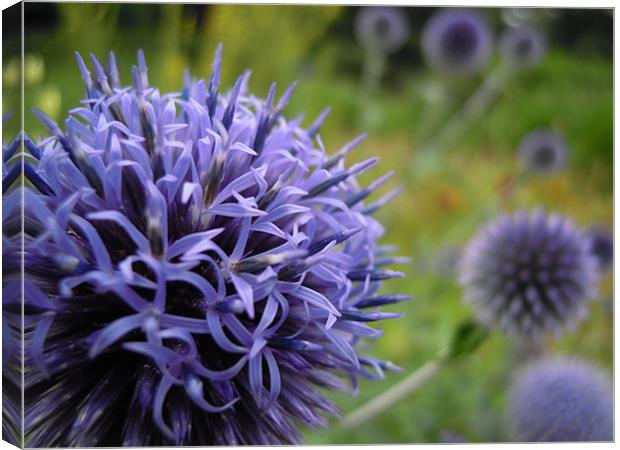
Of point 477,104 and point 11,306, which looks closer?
point 11,306

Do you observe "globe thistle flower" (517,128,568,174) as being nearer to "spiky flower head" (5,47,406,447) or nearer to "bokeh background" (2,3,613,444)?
"bokeh background" (2,3,613,444)

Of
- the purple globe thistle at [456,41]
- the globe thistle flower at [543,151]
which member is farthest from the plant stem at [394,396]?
the purple globe thistle at [456,41]

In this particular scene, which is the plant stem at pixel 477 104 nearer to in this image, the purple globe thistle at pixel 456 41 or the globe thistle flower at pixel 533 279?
the purple globe thistle at pixel 456 41

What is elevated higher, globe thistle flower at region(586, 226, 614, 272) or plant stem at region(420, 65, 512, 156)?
plant stem at region(420, 65, 512, 156)

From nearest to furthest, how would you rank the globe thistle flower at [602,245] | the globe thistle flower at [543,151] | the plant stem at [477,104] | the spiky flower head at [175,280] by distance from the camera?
the spiky flower head at [175,280] < the globe thistle flower at [602,245] < the globe thistle flower at [543,151] < the plant stem at [477,104]

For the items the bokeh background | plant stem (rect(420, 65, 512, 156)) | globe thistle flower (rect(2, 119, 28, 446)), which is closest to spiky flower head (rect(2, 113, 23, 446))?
globe thistle flower (rect(2, 119, 28, 446))

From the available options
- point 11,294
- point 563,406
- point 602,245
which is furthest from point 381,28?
point 11,294

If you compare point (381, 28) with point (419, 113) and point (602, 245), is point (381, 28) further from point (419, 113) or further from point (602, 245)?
point (602, 245)
